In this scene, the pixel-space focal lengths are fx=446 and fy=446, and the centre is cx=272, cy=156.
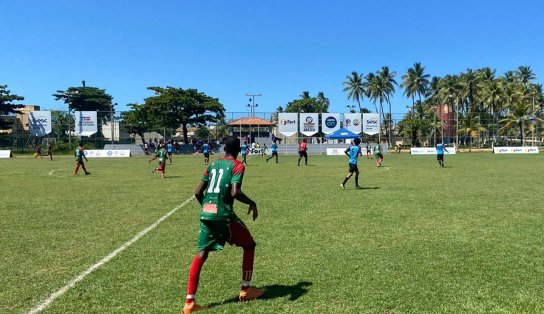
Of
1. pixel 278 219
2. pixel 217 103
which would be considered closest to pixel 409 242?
pixel 278 219

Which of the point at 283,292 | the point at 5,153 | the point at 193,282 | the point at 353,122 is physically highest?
the point at 353,122

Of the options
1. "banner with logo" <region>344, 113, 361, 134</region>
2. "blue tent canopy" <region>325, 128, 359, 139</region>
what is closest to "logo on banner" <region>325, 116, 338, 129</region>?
"banner with logo" <region>344, 113, 361, 134</region>

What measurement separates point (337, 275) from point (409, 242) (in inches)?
91.5

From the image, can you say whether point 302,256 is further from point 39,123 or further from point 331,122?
point 39,123

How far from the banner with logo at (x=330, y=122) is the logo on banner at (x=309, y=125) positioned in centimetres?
147

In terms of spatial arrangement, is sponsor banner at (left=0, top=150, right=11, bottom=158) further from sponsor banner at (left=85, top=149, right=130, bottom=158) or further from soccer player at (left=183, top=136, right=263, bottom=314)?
soccer player at (left=183, top=136, right=263, bottom=314)

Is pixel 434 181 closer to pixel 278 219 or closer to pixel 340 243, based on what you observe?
pixel 278 219

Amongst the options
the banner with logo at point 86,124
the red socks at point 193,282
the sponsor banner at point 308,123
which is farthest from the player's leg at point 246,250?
the banner with logo at point 86,124

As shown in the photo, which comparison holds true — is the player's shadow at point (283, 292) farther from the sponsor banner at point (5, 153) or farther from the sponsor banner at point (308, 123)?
the sponsor banner at point (308, 123)

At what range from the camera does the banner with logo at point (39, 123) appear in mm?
61031

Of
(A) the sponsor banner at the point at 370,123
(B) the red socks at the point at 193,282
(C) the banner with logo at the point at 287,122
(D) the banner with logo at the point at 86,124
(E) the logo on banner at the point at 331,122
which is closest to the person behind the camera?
(B) the red socks at the point at 193,282

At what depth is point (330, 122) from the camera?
2477 inches

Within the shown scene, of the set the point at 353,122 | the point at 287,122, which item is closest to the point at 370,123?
the point at 353,122

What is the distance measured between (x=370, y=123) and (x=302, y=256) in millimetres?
58202
